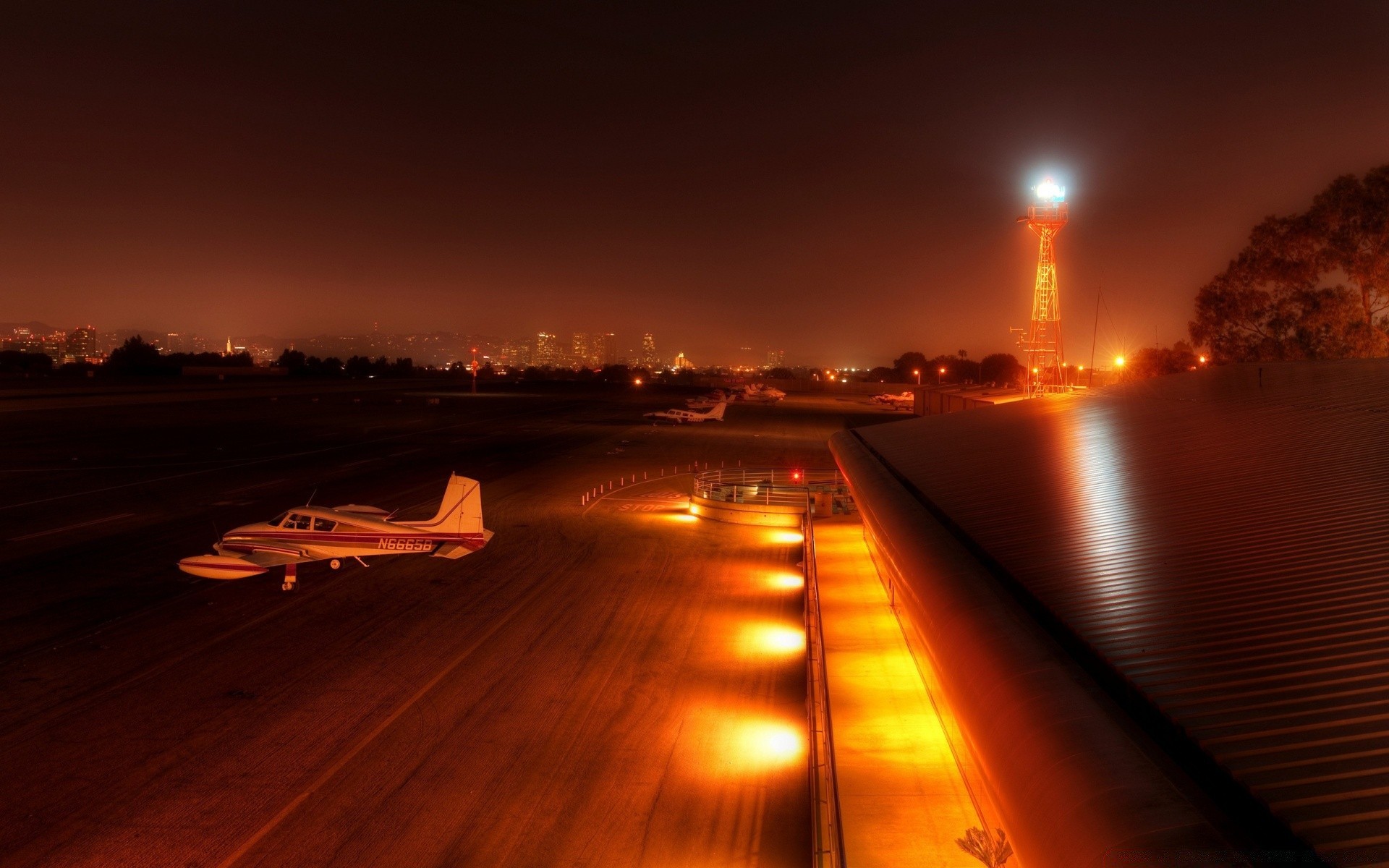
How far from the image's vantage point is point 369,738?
14375 mm

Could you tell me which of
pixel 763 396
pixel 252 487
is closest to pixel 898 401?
pixel 763 396

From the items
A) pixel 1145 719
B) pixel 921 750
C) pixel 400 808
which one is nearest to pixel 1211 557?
pixel 1145 719

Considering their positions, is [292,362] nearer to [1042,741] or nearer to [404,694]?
[404,694]

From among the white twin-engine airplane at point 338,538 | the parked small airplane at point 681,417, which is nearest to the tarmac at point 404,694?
the white twin-engine airplane at point 338,538

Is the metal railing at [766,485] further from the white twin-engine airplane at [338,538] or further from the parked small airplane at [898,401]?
the parked small airplane at [898,401]

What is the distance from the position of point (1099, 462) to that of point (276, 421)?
74134mm

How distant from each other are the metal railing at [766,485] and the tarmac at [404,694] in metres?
2.84

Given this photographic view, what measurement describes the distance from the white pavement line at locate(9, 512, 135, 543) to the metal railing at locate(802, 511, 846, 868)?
1107 inches

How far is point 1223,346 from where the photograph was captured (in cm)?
5216

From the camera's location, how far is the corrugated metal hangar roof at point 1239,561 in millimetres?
5730

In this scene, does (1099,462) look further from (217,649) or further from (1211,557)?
(217,649)

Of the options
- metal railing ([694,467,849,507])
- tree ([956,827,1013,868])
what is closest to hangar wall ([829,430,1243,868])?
tree ([956,827,1013,868])

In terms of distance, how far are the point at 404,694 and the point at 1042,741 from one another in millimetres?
13197

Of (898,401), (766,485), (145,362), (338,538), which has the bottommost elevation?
(766,485)
